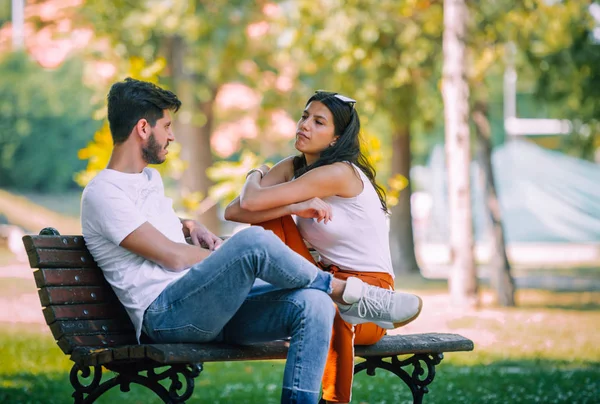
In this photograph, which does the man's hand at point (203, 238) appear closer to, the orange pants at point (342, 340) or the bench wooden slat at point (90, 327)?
the orange pants at point (342, 340)

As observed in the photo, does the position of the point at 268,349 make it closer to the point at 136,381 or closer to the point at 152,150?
the point at 136,381

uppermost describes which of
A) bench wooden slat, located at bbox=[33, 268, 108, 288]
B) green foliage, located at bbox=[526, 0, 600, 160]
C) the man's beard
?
green foliage, located at bbox=[526, 0, 600, 160]

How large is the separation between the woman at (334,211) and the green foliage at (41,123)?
29.2 meters

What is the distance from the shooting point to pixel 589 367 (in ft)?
28.0

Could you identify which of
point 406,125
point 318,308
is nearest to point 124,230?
point 318,308

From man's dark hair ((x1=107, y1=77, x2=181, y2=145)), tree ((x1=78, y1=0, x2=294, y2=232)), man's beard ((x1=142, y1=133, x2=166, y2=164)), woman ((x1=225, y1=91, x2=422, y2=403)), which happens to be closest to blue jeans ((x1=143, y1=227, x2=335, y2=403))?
woman ((x1=225, y1=91, x2=422, y2=403))

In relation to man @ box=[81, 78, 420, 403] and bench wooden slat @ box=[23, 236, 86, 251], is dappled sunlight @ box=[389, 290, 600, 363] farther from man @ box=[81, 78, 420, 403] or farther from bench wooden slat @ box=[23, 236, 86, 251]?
bench wooden slat @ box=[23, 236, 86, 251]

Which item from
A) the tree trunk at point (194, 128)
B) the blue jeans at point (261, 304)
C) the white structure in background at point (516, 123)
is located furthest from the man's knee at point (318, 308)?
the white structure in background at point (516, 123)

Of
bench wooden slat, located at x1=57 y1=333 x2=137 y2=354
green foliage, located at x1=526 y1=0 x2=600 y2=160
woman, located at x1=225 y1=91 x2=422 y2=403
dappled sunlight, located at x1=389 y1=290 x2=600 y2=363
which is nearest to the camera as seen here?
bench wooden slat, located at x1=57 y1=333 x2=137 y2=354

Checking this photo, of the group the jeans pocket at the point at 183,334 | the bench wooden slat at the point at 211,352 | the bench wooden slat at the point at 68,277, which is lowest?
the bench wooden slat at the point at 211,352

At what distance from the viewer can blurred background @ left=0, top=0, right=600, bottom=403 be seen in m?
9.77

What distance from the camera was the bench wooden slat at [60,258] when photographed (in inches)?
173

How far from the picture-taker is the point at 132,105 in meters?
4.49

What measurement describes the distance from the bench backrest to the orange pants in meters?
0.88
